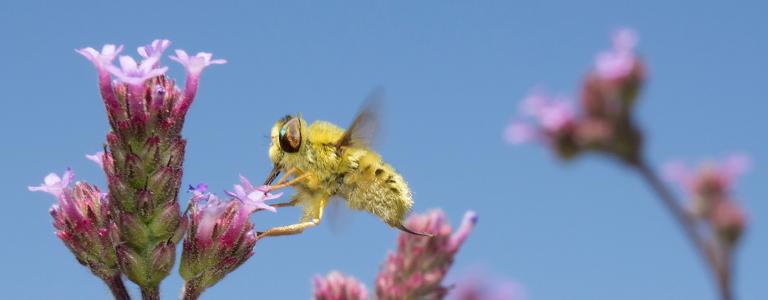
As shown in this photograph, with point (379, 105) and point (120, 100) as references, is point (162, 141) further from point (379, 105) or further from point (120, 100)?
point (379, 105)

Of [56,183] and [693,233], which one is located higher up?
[693,233]

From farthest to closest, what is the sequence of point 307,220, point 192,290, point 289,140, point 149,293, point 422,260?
point 422,260, point 289,140, point 307,220, point 192,290, point 149,293

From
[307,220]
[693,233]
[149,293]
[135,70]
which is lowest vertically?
[149,293]

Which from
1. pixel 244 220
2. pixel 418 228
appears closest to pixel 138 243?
pixel 244 220

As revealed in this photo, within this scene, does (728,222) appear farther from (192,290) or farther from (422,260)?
(192,290)

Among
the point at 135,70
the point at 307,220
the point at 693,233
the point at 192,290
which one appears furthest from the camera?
the point at 693,233

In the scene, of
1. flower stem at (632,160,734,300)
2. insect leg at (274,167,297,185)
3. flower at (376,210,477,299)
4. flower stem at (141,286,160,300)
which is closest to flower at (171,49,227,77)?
insect leg at (274,167,297,185)

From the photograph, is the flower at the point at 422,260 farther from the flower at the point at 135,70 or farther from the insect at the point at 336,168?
the flower at the point at 135,70

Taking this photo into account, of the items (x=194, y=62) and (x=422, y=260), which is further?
(x=422, y=260)

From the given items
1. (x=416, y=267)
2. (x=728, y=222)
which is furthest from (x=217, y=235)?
(x=728, y=222)
